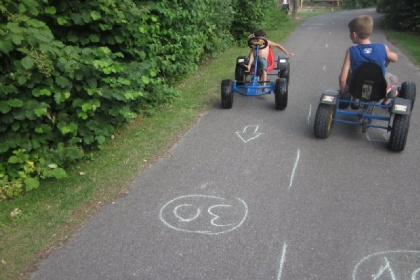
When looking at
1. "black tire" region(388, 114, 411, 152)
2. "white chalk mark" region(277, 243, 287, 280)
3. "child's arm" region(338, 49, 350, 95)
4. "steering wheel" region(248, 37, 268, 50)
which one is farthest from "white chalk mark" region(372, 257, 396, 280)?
"steering wheel" region(248, 37, 268, 50)

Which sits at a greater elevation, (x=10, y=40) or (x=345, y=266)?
(x=10, y=40)

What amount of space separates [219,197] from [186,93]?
3.92 m

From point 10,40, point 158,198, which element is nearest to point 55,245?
point 158,198

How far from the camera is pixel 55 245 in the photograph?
3061mm

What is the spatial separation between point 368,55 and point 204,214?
3.08m

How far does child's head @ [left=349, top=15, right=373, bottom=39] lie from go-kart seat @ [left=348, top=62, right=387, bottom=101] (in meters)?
0.56

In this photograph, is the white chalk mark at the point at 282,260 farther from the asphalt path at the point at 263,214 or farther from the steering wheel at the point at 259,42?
the steering wheel at the point at 259,42

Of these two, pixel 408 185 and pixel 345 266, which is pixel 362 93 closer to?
pixel 408 185

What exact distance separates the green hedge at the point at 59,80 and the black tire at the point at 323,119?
7.94 ft

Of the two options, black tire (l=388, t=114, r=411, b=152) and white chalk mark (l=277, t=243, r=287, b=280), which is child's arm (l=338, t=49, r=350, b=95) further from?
white chalk mark (l=277, t=243, r=287, b=280)

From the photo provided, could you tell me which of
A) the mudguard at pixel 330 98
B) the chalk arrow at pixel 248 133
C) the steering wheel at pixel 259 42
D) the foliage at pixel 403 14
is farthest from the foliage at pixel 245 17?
the mudguard at pixel 330 98

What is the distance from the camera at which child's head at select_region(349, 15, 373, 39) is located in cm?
471

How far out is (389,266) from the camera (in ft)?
9.02

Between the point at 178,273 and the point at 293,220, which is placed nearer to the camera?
the point at 178,273
